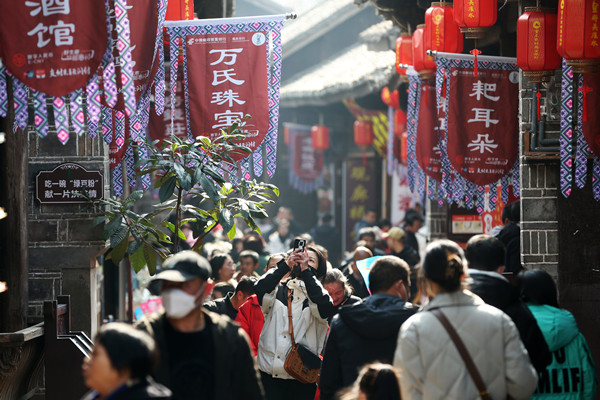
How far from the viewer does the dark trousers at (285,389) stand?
7.29 meters

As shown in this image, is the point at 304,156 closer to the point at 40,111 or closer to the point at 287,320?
the point at 287,320

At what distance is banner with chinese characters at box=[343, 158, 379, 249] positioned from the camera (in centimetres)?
2325

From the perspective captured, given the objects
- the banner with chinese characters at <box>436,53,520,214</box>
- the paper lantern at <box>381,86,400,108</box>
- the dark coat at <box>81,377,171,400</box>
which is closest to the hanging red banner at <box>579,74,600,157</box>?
the banner with chinese characters at <box>436,53,520,214</box>

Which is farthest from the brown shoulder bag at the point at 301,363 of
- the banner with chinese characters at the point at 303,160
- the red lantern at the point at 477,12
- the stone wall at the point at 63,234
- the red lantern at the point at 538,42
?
the banner with chinese characters at the point at 303,160

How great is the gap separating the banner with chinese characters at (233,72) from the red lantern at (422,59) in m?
2.92

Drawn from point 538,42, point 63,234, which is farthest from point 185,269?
point 538,42

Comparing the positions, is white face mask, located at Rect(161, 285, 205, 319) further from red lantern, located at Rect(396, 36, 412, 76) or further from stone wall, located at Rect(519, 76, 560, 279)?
red lantern, located at Rect(396, 36, 412, 76)

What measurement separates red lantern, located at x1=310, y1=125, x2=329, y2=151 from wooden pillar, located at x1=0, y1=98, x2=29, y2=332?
15.9 meters

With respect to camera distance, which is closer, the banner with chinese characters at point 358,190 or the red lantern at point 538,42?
the red lantern at point 538,42

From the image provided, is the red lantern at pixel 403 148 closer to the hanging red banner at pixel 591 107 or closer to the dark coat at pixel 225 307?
the hanging red banner at pixel 591 107

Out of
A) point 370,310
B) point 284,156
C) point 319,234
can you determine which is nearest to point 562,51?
point 370,310

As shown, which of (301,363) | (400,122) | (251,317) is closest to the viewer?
(301,363)

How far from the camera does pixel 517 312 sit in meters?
5.71

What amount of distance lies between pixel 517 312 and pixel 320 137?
60.6ft
